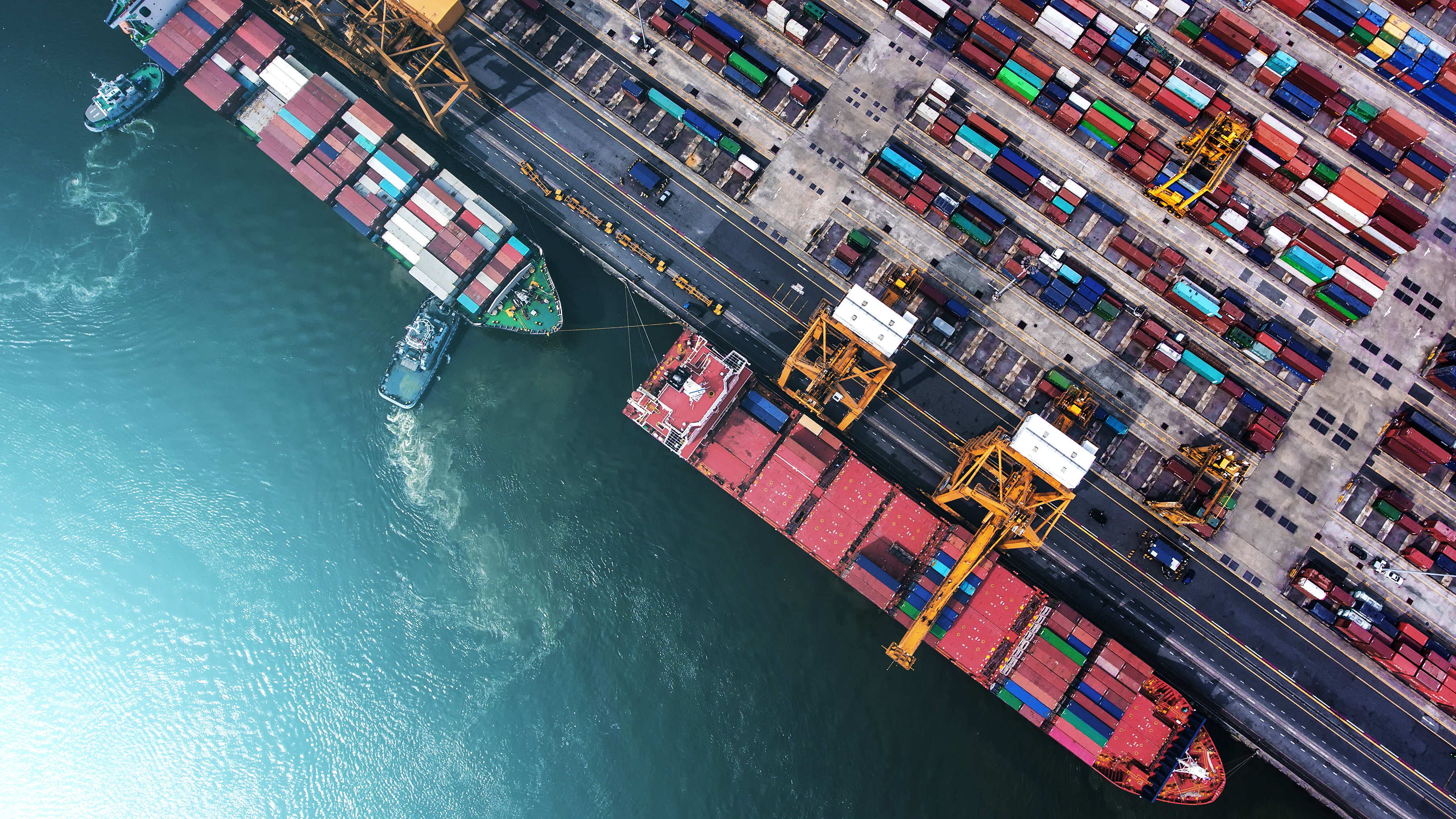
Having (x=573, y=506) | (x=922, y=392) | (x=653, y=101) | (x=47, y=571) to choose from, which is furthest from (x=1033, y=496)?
(x=47, y=571)

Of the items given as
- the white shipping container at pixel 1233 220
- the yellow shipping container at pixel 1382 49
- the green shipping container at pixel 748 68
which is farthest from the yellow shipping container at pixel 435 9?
the yellow shipping container at pixel 1382 49

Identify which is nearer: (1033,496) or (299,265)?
(1033,496)

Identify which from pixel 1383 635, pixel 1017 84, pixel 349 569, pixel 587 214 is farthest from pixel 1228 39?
pixel 349 569

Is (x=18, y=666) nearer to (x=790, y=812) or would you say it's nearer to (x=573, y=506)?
(x=573, y=506)

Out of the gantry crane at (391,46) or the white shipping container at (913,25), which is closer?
the gantry crane at (391,46)

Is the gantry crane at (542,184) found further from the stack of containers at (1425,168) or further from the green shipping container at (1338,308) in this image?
the stack of containers at (1425,168)

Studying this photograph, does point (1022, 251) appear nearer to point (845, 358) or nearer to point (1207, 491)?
point (845, 358)
